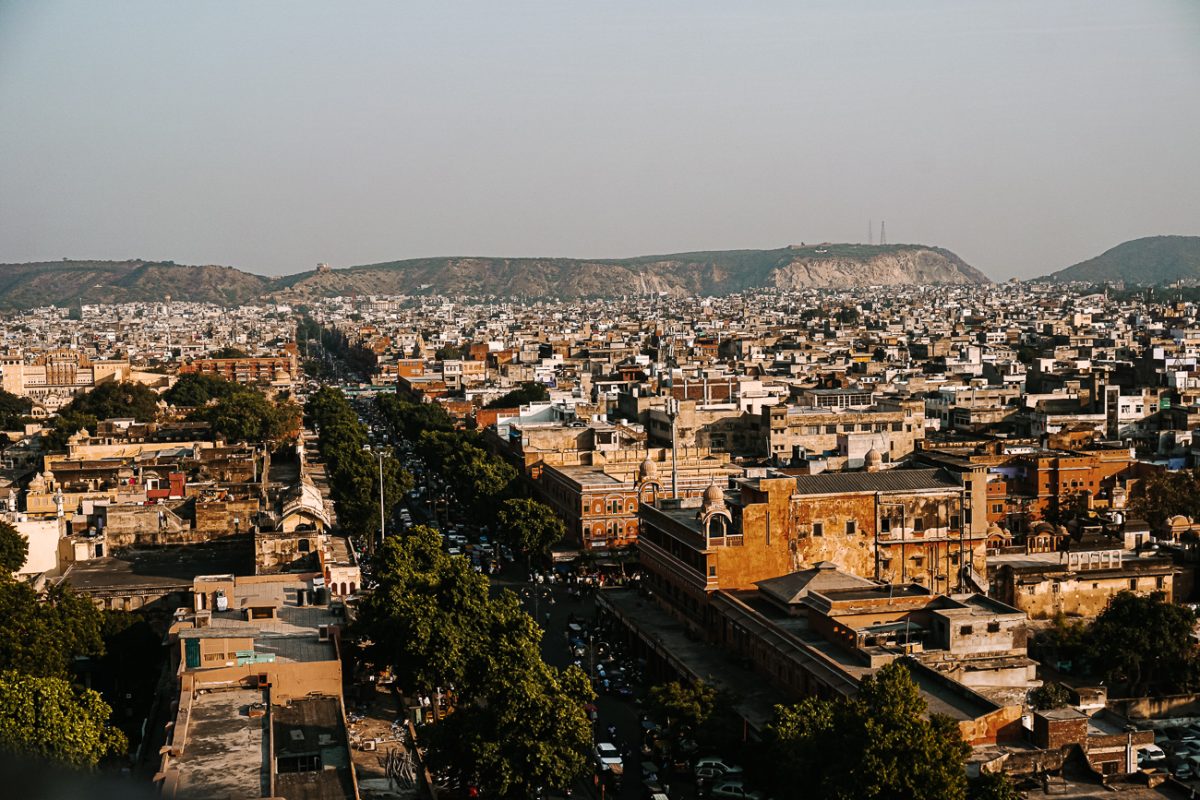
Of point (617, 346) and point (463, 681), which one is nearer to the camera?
point (463, 681)

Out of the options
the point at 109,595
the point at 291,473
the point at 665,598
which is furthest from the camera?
the point at 291,473

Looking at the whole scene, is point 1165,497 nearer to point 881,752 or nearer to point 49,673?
point 881,752

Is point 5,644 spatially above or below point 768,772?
above

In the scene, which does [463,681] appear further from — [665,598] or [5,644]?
[665,598]

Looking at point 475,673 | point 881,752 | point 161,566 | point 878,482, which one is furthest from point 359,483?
point 881,752

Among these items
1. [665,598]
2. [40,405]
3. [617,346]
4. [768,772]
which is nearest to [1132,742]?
[768,772]

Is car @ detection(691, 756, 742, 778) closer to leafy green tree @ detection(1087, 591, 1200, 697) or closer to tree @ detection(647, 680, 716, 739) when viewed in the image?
tree @ detection(647, 680, 716, 739)

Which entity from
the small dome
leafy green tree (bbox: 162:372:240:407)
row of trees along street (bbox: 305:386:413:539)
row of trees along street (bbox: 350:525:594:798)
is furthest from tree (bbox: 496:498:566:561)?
leafy green tree (bbox: 162:372:240:407)
